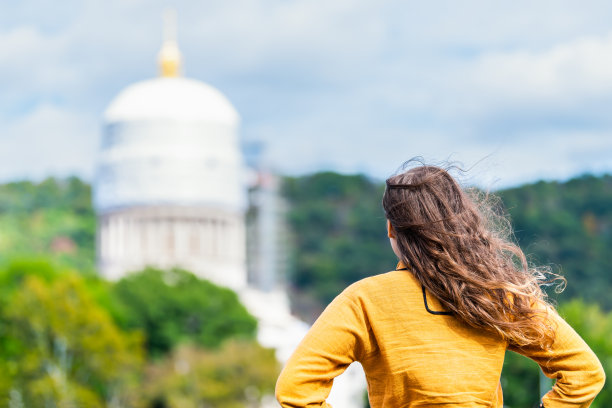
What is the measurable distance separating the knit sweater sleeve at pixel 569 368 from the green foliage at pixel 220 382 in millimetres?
27789

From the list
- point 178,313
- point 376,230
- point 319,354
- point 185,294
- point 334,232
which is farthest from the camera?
point 334,232

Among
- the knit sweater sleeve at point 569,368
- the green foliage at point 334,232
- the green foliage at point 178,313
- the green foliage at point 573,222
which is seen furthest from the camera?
the green foliage at point 334,232

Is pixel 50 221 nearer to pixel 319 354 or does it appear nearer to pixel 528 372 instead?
pixel 528 372

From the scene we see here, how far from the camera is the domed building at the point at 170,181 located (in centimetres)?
6512

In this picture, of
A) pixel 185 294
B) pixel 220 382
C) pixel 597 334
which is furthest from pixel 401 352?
pixel 185 294

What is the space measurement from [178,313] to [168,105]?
23542mm

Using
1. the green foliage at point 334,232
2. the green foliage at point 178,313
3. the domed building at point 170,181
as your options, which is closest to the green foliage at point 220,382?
the green foliage at point 178,313

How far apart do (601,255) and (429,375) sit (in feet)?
232

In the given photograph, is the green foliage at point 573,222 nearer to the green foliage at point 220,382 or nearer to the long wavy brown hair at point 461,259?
the green foliage at point 220,382

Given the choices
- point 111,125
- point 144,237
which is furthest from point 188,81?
point 144,237

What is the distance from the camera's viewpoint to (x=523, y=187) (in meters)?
79.8

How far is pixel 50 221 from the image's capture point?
8831 cm

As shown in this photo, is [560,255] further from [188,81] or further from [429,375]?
[429,375]

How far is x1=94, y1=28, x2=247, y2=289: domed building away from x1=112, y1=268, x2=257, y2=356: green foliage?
16.4 metres
